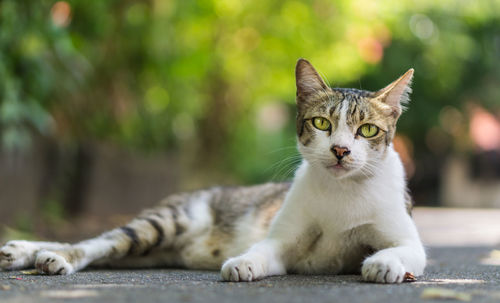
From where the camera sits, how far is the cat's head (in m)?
2.98

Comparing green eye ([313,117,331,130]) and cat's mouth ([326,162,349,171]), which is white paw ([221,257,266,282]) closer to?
cat's mouth ([326,162,349,171])

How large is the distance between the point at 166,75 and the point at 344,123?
19.2 feet

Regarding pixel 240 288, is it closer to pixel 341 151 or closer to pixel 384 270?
pixel 384 270

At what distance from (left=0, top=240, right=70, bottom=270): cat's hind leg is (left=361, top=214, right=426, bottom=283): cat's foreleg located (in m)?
1.88

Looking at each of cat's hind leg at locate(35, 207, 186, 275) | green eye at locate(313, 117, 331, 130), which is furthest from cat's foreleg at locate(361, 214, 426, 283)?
cat's hind leg at locate(35, 207, 186, 275)

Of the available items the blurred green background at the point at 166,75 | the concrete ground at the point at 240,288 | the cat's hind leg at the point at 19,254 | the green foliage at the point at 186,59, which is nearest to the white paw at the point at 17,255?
the cat's hind leg at the point at 19,254

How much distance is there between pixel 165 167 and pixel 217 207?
4.97m

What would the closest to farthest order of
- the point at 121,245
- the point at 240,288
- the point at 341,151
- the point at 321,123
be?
the point at 240,288, the point at 341,151, the point at 321,123, the point at 121,245

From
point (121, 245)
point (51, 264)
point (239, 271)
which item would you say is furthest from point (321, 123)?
point (51, 264)

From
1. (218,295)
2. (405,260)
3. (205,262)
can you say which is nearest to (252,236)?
(205,262)

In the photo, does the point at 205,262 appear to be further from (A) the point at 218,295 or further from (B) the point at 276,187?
(A) the point at 218,295

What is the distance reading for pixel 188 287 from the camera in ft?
8.43

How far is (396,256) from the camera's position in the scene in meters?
2.81

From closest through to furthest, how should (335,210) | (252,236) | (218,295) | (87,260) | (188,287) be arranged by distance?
1. (218,295)
2. (188,287)
3. (335,210)
4. (87,260)
5. (252,236)
